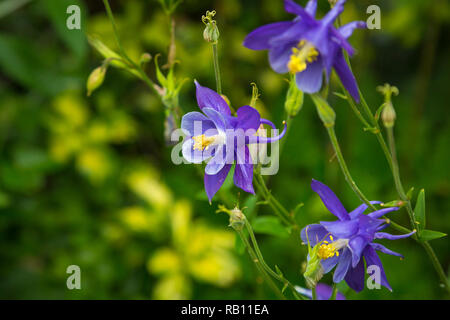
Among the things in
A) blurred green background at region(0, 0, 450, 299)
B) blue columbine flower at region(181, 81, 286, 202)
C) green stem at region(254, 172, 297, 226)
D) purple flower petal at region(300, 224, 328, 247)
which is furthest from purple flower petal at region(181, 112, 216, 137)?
blurred green background at region(0, 0, 450, 299)

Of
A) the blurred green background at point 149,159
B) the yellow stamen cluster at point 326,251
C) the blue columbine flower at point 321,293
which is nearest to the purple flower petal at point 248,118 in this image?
the yellow stamen cluster at point 326,251

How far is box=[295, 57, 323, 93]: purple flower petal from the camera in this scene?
74cm


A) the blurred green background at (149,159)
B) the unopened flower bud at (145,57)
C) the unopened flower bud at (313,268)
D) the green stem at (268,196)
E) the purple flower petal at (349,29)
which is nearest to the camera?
the purple flower petal at (349,29)

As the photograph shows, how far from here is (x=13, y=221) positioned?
1959 millimetres

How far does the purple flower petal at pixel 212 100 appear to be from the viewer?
83 cm

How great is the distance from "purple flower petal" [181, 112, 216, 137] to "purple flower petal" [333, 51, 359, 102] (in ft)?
0.79

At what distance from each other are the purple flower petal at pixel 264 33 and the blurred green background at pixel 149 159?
2.53ft

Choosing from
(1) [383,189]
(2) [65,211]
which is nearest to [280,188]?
(1) [383,189]

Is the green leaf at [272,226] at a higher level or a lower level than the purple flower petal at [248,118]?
lower

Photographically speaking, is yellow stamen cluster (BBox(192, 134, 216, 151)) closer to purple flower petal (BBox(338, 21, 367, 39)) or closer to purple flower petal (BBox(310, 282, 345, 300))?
purple flower petal (BBox(338, 21, 367, 39))

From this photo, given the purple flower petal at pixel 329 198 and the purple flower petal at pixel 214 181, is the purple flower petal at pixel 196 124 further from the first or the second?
the purple flower petal at pixel 329 198

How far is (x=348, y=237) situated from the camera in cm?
82
